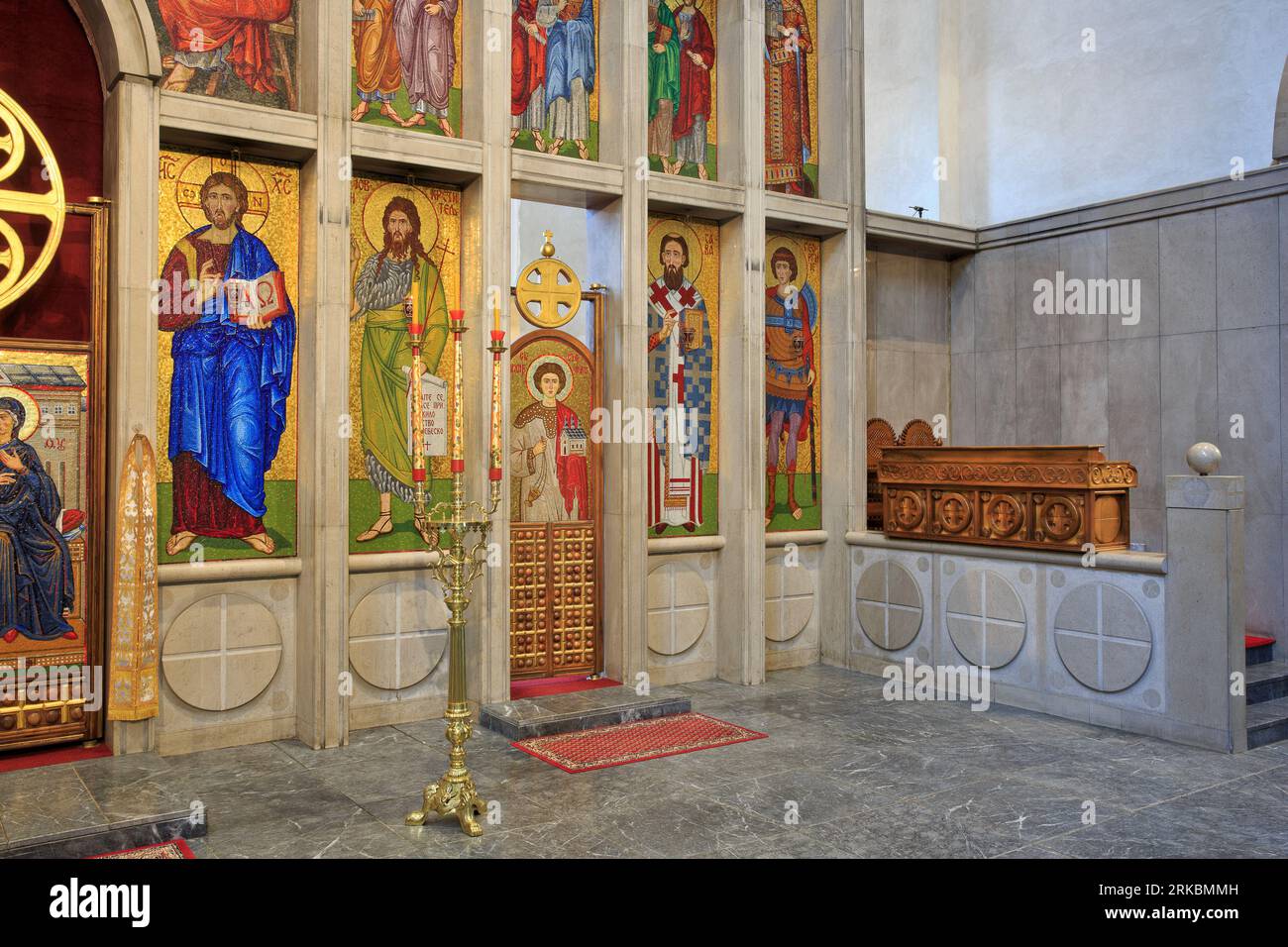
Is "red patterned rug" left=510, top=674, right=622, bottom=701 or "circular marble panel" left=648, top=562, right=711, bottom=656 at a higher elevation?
"circular marble panel" left=648, top=562, right=711, bottom=656

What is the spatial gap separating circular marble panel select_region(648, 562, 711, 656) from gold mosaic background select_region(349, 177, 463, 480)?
2068mm

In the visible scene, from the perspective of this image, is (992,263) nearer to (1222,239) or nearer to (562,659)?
(1222,239)

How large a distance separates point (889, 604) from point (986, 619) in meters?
1.03

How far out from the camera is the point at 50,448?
6.38m

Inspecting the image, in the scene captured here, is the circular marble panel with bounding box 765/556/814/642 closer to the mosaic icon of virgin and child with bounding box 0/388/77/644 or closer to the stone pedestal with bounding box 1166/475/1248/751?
the stone pedestal with bounding box 1166/475/1248/751

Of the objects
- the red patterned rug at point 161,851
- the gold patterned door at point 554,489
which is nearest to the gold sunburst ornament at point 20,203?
the gold patterned door at point 554,489

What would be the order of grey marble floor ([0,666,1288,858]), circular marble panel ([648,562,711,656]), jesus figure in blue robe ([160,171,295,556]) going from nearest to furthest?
grey marble floor ([0,666,1288,858]), jesus figure in blue robe ([160,171,295,556]), circular marble panel ([648,562,711,656])

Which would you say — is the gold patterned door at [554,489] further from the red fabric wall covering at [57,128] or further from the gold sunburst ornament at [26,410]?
the gold sunburst ornament at [26,410]

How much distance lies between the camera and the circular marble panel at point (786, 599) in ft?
30.5

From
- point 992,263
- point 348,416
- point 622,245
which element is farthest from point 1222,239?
point 348,416

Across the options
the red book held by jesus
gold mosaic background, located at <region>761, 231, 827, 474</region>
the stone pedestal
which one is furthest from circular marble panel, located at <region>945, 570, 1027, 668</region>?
the red book held by jesus

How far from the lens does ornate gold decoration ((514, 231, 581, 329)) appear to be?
8289 millimetres

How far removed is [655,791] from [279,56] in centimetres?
521

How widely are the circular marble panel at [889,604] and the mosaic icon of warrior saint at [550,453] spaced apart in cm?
255
